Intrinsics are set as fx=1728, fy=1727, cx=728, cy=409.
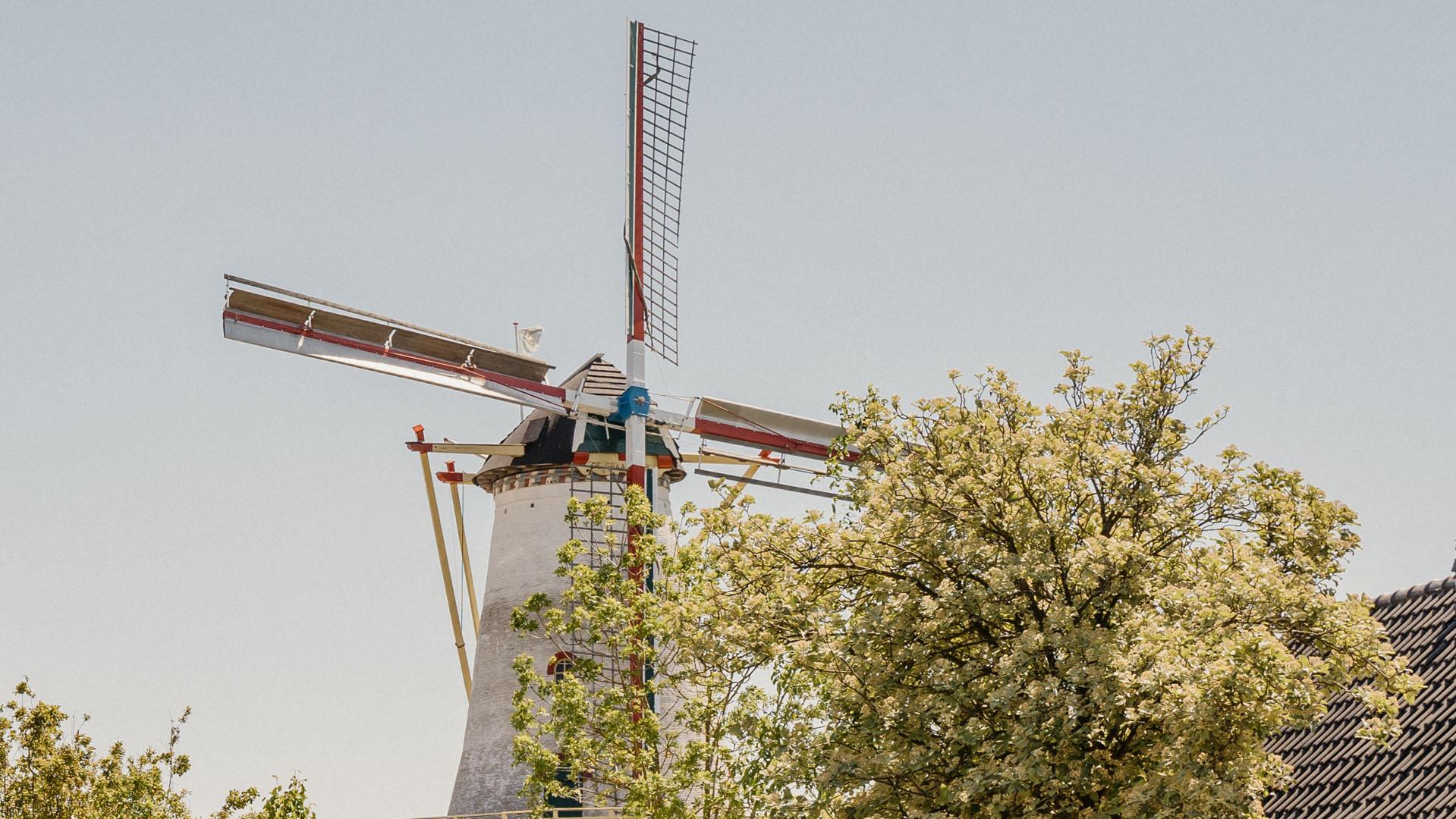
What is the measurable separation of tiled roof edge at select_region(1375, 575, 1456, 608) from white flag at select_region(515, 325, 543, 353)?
17.3 m

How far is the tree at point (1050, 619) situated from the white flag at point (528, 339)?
48.8 feet

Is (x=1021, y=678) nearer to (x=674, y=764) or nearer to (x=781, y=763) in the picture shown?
(x=781, y=763)

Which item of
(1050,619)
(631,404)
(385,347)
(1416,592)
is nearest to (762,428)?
(631,404)

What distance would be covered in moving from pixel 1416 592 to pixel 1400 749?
2.75 meters

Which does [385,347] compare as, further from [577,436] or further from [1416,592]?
[1416,592]

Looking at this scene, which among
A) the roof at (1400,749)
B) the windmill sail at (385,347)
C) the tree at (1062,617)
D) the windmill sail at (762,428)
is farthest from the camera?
the windmill sail at (762,428)

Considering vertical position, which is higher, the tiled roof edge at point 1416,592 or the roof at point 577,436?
the roof at point 577,436

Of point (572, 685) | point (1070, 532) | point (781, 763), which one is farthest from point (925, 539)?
point (572, 685)

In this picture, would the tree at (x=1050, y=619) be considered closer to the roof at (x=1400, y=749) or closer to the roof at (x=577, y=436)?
the roof at (x=1400, y=749)

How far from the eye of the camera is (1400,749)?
20.5 metres

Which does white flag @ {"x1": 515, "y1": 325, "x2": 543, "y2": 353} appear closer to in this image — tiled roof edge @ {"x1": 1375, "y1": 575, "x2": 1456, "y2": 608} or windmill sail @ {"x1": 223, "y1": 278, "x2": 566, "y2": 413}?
windmill sail @ {"x1": 223, "y1": 278, "x2": 566, "y2": 413}

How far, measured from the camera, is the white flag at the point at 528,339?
113 ft

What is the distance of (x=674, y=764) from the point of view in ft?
80.8

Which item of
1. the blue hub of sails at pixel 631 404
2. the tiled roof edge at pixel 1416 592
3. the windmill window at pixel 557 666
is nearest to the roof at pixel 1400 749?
the tiled roof edge at pixel 1416 592
